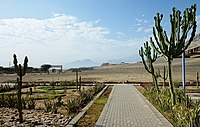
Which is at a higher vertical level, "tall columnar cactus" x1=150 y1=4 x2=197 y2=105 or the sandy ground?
"tall columnar cactus" x1=150 y1=4 x2=197 y2=105

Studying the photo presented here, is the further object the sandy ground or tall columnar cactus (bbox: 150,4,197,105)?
the sandy ground

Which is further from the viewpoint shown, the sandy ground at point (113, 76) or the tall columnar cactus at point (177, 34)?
the sandy ground at point (113, 76)

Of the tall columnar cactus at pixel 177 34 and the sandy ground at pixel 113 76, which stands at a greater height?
the tall columnar cactus at pixel 177 34

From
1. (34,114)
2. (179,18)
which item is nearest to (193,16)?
(179,18)

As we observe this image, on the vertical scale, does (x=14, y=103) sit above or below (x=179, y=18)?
below

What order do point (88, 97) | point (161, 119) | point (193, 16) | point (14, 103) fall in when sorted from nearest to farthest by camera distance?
point (161, 119) < point (193, 16) < point (14, 103) < point (88, 97)

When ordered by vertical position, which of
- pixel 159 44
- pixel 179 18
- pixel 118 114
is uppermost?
pixel 179 18

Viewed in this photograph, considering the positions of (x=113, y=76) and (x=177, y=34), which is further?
(x=113, y=76)

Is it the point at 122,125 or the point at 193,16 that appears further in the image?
the point at 193,16

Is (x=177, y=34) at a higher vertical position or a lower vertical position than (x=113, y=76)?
higher

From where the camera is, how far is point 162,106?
1089 cm

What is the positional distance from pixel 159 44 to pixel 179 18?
1.27 meters

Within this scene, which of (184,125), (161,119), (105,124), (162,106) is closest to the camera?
(184,125)

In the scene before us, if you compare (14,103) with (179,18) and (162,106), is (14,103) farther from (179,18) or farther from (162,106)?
(179,18)
